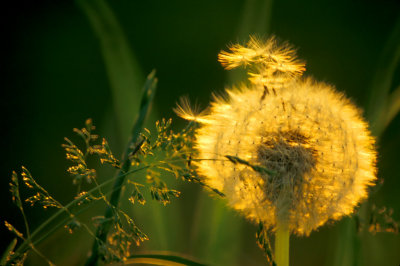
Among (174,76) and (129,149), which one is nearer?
(129,149)

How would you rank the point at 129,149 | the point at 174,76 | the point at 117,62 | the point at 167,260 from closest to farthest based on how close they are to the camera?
the point at 129,149, the point at 167,260, the point at 117,62, the point at 174,76

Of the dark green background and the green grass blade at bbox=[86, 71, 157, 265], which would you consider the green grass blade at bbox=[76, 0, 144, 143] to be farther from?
the green grass blade at bbox=[86, 71, 157, 265]

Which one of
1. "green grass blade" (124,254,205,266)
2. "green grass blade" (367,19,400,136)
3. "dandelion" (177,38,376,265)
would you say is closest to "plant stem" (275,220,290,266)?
"dandelion" (177,38,376,265)

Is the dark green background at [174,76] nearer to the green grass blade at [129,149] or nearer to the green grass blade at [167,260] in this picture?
the green grass blade at [167,260]

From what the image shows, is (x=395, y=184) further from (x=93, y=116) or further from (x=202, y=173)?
(x=93, y=116)

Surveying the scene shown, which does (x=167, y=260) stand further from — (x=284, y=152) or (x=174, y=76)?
(x=174, y=76)

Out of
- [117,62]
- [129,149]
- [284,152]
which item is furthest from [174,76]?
[129,149]
